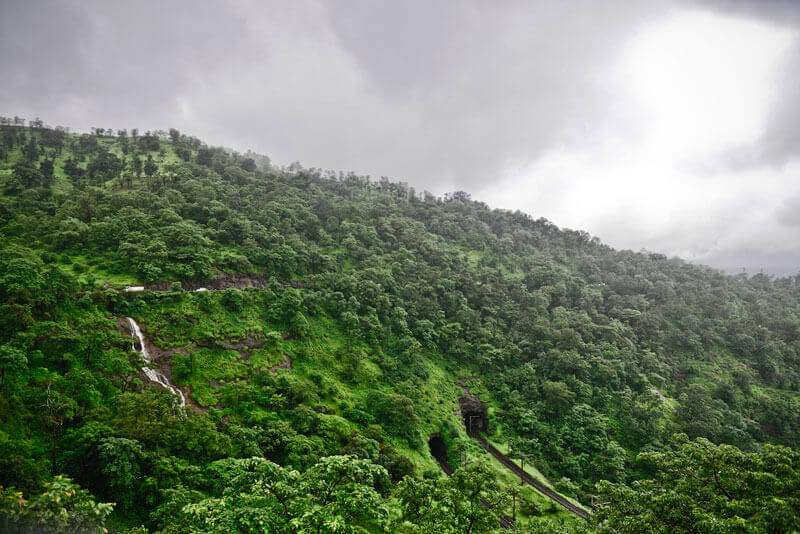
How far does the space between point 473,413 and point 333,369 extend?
2513 centimetres

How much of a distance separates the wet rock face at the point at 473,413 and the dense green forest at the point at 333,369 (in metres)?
2.66

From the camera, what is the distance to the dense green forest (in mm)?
12750

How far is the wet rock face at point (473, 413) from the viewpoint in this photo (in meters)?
50.6

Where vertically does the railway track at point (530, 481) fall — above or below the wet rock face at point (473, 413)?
below

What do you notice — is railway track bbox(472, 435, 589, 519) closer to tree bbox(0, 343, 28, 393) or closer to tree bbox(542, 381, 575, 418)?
tree bbox(542, 381, 575, 418)

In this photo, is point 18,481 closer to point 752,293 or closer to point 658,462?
point 658,462

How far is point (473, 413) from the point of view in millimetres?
52000

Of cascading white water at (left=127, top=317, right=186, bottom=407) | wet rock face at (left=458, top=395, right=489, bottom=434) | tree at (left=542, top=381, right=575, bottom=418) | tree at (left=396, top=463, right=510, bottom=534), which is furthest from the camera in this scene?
wet rock face at (left=458, top=395, right=489, bottom=434)

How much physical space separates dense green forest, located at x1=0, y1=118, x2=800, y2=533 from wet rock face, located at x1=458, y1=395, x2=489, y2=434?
2655 millimetres

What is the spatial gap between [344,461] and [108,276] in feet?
134

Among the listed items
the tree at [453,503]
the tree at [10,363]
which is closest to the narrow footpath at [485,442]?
the tree at [453,503]

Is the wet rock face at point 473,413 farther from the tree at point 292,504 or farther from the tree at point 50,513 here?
the tree at point 50,513

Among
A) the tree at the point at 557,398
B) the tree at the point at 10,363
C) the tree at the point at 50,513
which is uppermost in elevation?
the tree at the point at 557,398

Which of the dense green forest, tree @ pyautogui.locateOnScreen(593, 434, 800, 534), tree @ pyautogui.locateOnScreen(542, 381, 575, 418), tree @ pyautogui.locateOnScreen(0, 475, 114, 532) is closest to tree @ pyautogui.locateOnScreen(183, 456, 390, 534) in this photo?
the dense green forest
